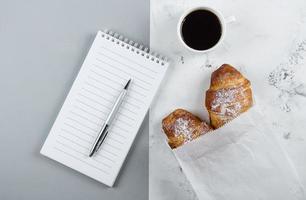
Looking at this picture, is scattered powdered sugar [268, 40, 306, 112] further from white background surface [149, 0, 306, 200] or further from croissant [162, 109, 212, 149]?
croissant [162, 109, 212, 149]

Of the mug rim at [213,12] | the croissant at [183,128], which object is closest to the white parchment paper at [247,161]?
the croissant at [183,128]

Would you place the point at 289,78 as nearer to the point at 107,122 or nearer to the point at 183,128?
the point at 183,128

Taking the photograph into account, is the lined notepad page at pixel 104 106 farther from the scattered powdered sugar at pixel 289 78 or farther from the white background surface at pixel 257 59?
the scattered powdered sugar at pixel 289 78

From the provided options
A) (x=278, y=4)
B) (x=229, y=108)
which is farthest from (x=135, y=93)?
(x=278, y=4)

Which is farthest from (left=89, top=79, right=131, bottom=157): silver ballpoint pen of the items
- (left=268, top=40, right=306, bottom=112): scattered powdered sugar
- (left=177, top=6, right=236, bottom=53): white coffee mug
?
(left=268, top=40, right=306, bottom=112): scattered powdered sugar

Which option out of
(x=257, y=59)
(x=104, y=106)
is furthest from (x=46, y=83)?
(x=257, y=59)

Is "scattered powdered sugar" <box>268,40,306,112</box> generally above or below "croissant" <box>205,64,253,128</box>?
above
